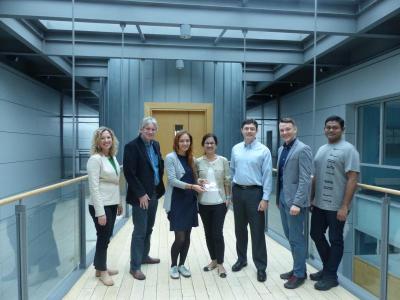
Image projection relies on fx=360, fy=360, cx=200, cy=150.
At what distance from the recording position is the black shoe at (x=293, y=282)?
3006 millimetres

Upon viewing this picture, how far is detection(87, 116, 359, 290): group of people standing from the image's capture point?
2816 millimetres

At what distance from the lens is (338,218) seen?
2.81 m

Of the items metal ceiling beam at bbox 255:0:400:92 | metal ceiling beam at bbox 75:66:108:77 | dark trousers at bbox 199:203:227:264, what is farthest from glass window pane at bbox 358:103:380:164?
metal ceiling beam at bbox 75:66:108:77

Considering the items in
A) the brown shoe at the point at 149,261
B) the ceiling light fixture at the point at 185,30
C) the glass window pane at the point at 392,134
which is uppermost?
the ceiling light fixture at the point at 185,30

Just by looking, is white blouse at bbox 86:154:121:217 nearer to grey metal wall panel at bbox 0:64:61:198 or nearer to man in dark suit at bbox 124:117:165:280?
man in dark suit at bbox 124:117:165:280

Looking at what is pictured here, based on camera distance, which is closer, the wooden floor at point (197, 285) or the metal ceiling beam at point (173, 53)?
the wooden floor at point (197, 285)

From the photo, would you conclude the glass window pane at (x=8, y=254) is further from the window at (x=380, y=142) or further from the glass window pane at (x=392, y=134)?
the glass window pane at (x=392, y=134)

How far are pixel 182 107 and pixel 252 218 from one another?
446cm

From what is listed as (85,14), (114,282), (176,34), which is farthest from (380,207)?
(176,34)

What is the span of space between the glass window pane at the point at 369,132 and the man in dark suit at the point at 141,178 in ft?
17.7

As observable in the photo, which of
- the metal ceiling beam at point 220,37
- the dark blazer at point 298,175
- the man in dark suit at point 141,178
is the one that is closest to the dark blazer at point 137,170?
the man in dark suit at point 141,178

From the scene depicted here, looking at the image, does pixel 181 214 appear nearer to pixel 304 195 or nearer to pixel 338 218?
pixel 304 195

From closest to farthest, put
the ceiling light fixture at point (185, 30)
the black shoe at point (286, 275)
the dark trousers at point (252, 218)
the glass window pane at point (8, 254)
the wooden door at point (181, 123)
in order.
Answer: the glass window pane at point (8, 254), the dark trousers at point (252, 218), the black shoe at point (286, 275), the ceiling light fixture at point (185, 30), the wooden door at point (181, 123)

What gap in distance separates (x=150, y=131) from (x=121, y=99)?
14.5ft
